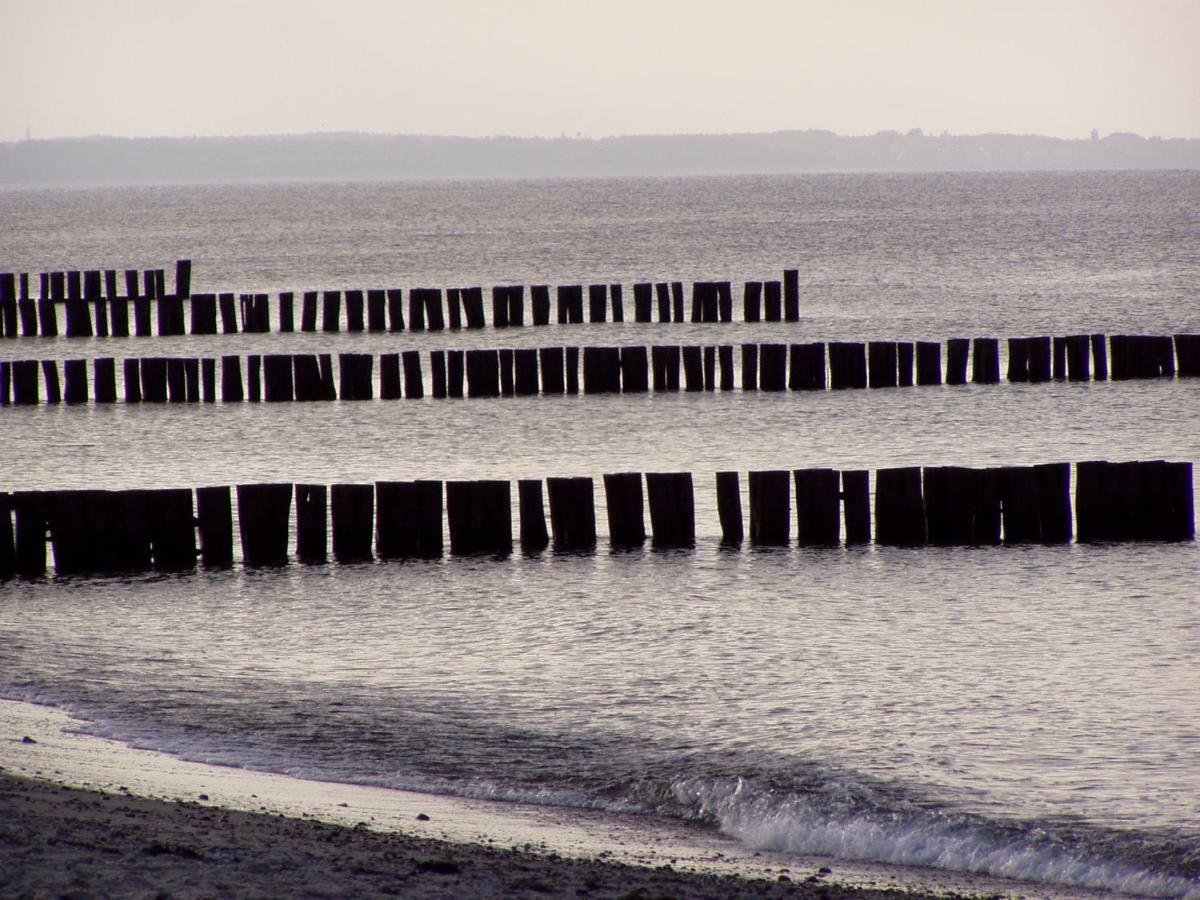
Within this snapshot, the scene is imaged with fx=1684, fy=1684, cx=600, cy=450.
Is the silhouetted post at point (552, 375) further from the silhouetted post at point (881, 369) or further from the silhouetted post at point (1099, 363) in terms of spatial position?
the silhouetted post at point (1099, 363)

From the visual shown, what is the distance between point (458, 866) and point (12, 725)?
3.97 m

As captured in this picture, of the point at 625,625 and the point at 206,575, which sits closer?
the point at 625,625

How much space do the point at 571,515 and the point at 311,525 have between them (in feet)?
7.57

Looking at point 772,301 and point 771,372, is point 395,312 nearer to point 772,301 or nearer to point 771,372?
point 772,301

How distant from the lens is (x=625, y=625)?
1291cm

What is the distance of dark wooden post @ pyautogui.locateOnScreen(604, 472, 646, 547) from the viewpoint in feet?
49.9

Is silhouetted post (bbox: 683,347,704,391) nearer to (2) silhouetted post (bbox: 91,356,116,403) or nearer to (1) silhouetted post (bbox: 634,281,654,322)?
(2) silhouetted post (bbox: 91,356,116,403)

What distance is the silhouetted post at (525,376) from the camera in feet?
89.0

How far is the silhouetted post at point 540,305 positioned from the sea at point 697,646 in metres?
13.4

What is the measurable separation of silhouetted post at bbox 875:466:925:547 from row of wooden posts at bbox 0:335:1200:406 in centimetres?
1185

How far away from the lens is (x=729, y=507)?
1543 cm

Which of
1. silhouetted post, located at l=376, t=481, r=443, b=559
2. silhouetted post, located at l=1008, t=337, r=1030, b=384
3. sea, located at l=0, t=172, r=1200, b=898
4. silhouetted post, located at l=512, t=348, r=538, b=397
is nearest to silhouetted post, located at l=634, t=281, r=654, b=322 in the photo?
silhouetted post, located at l=512, t=348, r=538, b=397

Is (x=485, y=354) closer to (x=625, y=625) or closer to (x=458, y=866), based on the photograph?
(x=625, y=625)

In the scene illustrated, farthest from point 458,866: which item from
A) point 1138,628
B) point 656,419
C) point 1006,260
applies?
point 1006,260
